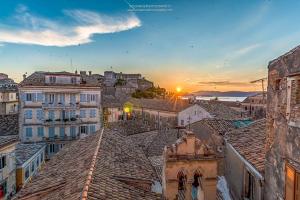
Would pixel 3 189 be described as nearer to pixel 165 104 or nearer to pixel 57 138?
pixel 57 138

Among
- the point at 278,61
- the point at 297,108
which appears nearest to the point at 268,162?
the point at 297,108

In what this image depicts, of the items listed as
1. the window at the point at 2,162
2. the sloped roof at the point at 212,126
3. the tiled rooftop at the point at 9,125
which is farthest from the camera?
the tiled rooftop at the point at 9,125

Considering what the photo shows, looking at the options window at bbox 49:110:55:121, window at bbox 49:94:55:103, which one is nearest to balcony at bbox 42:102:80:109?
window at bbox 49:94:55:103

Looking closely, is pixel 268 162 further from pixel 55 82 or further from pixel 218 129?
pixel 55 82

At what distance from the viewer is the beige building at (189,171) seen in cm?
725

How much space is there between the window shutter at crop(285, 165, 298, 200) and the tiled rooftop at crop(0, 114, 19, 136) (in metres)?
37.0

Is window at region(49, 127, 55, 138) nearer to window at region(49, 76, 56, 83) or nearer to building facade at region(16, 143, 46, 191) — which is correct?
window at region(49, 76, 56, 83)

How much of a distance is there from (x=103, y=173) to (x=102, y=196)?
2.15 metres

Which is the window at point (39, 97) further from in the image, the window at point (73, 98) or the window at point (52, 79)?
the window at point (73, 98)

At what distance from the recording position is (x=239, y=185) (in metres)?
11.5

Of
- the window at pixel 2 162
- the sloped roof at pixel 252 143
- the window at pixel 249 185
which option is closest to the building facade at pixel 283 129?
the sloped roof at pixel 252 143

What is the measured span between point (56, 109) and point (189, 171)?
3530 centimetres

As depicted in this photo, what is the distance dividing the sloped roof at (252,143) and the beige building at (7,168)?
53.3ft

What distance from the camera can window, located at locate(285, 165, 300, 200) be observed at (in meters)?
6.02
